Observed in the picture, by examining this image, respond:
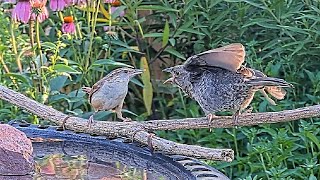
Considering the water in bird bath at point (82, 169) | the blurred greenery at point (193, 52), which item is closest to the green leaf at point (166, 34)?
the blurred greenery at point (193, 52)

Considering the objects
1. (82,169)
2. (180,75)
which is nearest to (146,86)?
(180,75)

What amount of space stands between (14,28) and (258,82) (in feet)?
5.90

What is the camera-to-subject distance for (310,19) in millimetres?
3557

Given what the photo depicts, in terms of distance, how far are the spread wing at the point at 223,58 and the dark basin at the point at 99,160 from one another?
0.33 m

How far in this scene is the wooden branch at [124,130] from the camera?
1984mm

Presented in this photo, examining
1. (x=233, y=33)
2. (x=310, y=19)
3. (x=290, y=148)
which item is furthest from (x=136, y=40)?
(x=290, y=148)

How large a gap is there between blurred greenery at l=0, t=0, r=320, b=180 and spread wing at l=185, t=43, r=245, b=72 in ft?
2.59

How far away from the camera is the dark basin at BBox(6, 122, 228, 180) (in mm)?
2023

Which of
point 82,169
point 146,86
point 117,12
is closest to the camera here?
point 82,169

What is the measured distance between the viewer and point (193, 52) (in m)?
4.19

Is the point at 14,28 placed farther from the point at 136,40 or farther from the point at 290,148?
the point at 290,148

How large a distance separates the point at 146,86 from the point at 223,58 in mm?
1808

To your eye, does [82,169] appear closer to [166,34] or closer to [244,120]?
[244,120]

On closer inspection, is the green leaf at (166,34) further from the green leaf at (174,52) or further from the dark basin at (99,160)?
the dark basin at (99,160)
